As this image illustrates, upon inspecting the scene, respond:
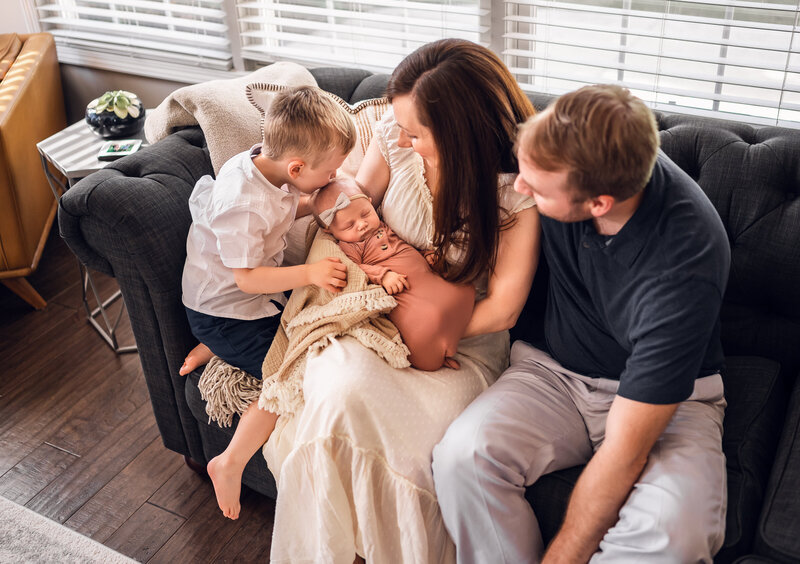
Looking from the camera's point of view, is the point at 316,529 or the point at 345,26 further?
the point at 345,26

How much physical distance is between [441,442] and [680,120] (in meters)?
0.93

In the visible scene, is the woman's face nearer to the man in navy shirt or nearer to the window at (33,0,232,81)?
A: the man in navy shirt

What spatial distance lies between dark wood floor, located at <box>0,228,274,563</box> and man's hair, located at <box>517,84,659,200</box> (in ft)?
3.77

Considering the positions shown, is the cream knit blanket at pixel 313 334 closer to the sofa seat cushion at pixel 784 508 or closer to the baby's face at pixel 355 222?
the baby's face at pixel 355 222

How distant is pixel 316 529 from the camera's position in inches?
56.2

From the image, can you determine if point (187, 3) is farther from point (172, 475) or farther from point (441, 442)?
point (441, 442)

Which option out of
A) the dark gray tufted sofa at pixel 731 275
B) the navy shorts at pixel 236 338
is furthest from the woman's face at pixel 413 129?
the navy shorts at pixel 236 338

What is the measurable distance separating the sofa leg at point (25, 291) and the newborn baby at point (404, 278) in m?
1.53

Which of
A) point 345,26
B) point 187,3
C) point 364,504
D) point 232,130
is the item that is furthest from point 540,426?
point 187,3

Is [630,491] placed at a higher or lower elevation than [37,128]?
lower

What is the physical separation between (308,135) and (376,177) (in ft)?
0.78

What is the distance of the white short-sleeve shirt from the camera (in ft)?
4.90

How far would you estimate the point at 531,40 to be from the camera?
2166mm

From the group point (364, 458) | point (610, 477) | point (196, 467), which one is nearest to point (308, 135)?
point (364, 458)
